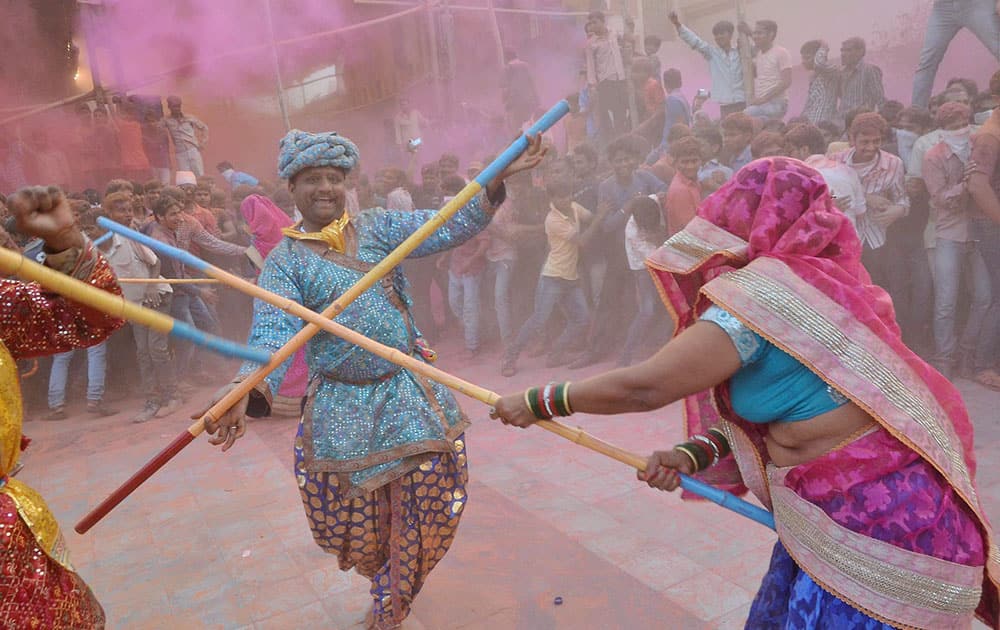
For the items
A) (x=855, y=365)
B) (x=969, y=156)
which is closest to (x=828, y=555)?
(x=855, y=365)

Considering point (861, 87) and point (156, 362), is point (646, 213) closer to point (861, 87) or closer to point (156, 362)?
point (861, 87)

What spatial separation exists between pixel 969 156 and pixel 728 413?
4642 millimetres

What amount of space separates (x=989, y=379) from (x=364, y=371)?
486cm

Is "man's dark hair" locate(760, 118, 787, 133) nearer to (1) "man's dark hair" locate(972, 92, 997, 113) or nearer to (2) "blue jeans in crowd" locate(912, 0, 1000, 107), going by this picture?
(2) "blue jeans in crowd" locate(912, 0, 1000, 107)

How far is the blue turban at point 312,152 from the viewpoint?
2672 mm

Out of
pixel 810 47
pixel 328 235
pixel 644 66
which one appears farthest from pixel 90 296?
pixel 644 66

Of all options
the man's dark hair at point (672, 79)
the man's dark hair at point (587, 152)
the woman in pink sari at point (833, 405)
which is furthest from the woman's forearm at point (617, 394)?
the man's dark hair at point (672, 79)

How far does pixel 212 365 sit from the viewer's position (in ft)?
28.4

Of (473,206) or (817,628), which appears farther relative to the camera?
(473,206)

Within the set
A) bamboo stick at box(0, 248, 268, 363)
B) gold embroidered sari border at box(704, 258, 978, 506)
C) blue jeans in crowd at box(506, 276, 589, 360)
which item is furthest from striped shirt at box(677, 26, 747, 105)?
bamboo stick at box(0, 248, 268, 363)

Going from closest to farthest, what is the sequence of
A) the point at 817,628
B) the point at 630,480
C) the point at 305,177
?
the point at 817,628 < the point at 305,177 < the point at 630,480

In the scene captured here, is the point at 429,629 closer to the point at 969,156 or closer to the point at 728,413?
the point at 728,413

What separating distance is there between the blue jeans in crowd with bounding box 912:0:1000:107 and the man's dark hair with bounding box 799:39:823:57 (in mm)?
1068

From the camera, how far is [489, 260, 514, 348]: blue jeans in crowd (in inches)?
314
